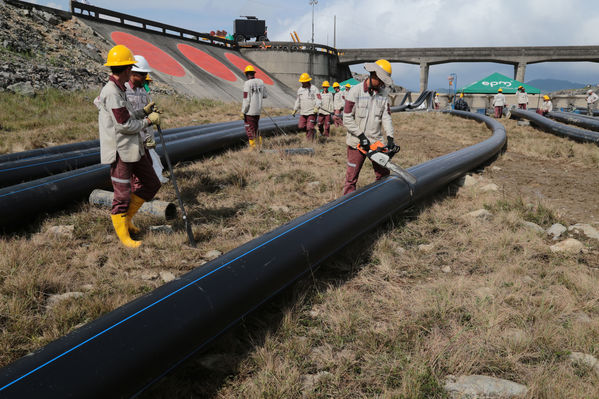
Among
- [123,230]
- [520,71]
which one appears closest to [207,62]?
[123,230]

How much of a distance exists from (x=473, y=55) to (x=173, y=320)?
1496 inches

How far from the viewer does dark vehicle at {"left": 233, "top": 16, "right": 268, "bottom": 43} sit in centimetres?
3195

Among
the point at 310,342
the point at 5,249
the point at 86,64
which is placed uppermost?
the point at 86,64

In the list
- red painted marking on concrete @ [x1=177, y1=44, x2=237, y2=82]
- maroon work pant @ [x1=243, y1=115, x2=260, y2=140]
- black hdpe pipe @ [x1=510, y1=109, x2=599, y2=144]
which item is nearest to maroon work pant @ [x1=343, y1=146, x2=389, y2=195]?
maroon work pant @ [x1=243, y1=115, x2=260, y2=140]

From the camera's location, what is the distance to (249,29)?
3203 centimetres

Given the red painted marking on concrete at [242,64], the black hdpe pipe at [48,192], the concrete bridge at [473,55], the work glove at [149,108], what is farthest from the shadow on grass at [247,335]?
the concrete bridge at [473,55]

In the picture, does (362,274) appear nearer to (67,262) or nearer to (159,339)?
(159,339)

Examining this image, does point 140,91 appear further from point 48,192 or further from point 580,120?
point 580,120

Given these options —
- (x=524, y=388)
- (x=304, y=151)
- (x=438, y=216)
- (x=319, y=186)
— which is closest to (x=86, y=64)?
(x=304, y=151)

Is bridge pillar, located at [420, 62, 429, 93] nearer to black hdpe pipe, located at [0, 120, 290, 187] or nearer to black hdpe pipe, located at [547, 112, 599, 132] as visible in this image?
black hdpe pipe, located at [547, 112, 599, 132]

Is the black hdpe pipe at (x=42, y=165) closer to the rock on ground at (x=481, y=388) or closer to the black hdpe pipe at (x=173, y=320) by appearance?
the black hdpe pipe at (x=173, y=320)

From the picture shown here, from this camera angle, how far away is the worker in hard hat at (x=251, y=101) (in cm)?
750

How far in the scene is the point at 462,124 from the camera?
1382 cm

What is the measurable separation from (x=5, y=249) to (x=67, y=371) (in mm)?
2336
